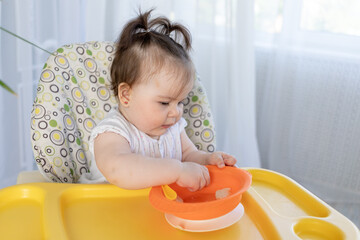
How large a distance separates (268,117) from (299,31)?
0.48m

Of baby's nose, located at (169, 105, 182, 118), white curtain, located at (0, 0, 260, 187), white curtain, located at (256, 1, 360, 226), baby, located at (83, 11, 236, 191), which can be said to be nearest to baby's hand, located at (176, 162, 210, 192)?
baby, located at (83, 11, 236, 191)

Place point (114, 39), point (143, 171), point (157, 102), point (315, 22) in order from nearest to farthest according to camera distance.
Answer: point (143, 171), point (157, 102), point (114, 39), point (315, 22)

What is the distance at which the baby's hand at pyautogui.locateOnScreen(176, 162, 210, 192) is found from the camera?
90 centimetres

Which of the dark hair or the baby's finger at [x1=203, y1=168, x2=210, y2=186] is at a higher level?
the dark hair

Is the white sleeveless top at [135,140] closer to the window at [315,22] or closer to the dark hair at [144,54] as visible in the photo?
the dark hair at [144,54]

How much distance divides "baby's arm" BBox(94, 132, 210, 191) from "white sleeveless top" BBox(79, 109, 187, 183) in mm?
66

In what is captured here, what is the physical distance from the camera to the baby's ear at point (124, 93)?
3.39 ft

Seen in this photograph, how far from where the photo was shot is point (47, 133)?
1022mm

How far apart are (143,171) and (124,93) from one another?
9.9 inches

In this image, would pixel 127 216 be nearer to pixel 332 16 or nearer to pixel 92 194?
pixel 92 194

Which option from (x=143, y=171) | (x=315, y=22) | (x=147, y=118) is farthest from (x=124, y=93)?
(x=315, y=22)

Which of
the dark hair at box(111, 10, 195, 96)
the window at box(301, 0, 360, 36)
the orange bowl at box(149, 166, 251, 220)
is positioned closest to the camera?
the orange bowl at box(149, 166, 251, 220)

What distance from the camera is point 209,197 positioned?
967 millimetres

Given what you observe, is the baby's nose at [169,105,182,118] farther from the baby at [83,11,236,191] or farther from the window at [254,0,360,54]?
the window at [254,0,360,54]
